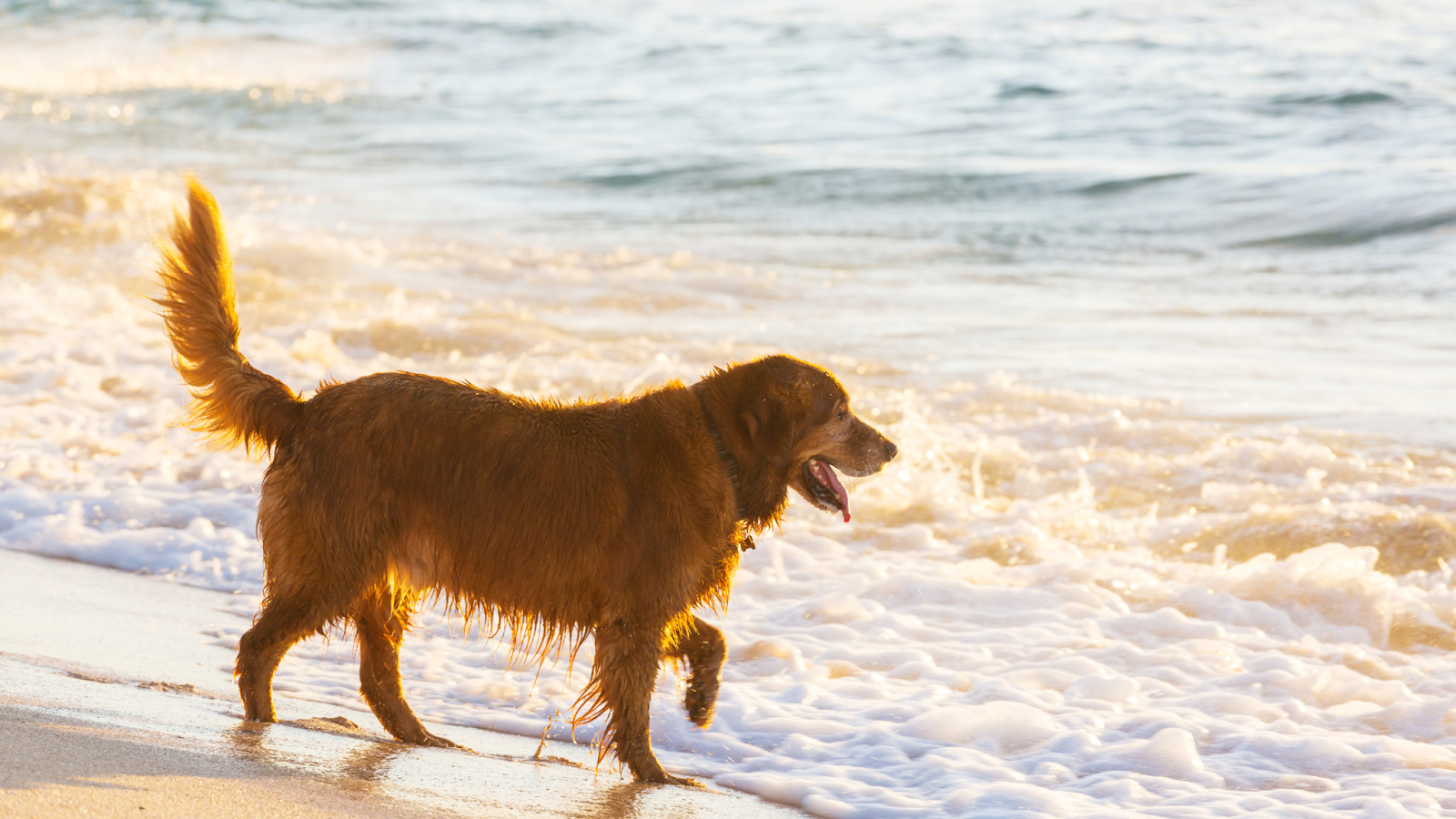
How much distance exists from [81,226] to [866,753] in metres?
12.5

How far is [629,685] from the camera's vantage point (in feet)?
13.1

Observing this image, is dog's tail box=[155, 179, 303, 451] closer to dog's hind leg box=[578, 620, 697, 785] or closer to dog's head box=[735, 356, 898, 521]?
dog's hind leg box=[578, 620, 697, 785]

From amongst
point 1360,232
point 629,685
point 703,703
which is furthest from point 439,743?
point 1360,232

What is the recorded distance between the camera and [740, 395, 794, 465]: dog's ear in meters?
4.20

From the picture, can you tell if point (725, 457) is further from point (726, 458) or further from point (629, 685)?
point (629, 685)

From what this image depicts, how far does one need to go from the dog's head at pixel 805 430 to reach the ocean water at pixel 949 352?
3.09ft

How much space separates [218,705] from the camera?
4.29m

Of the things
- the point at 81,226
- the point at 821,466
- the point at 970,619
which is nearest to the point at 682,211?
the point at 81,226

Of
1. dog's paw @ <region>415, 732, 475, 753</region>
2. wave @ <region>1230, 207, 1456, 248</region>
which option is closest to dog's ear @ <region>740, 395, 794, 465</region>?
dog's paw @ <region>415, 732, 475, 753</region>

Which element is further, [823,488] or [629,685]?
[823,488]

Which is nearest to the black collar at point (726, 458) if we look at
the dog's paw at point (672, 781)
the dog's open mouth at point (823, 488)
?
the dog's open mouth at point (823, 488)

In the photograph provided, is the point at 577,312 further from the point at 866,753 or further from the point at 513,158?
the point at 513,158

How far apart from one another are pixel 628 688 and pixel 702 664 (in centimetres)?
45

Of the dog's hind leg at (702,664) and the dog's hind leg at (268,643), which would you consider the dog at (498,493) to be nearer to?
the dog's hind leg at (268,643)
